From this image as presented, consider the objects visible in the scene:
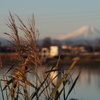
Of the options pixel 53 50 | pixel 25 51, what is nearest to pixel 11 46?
pixel 25 51

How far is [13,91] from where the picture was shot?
10.1ft

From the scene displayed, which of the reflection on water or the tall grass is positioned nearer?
the tall grass

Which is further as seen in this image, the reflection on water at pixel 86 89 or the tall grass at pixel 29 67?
the reflection on water at pixel 86 89

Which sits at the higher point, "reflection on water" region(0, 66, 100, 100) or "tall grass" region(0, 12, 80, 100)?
"tall grass" region(0, 12, 80, 100)

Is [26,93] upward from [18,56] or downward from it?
downward

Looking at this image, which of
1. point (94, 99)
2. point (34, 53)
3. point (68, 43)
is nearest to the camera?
point (34, 53)

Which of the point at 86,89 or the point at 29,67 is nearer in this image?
the point at 29,67

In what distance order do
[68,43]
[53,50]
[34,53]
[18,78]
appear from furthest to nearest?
[68,43] → [53,50] → [18,78] → [34,53]

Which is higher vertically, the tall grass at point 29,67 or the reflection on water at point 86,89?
the tall grass at point 29,67

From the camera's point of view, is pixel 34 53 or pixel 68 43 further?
pixel 68 43

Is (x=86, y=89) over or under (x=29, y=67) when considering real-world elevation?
under

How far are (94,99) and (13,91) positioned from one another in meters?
5.01

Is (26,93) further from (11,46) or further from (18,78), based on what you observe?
(11,46)

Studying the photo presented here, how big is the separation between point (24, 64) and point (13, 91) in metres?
0.32
